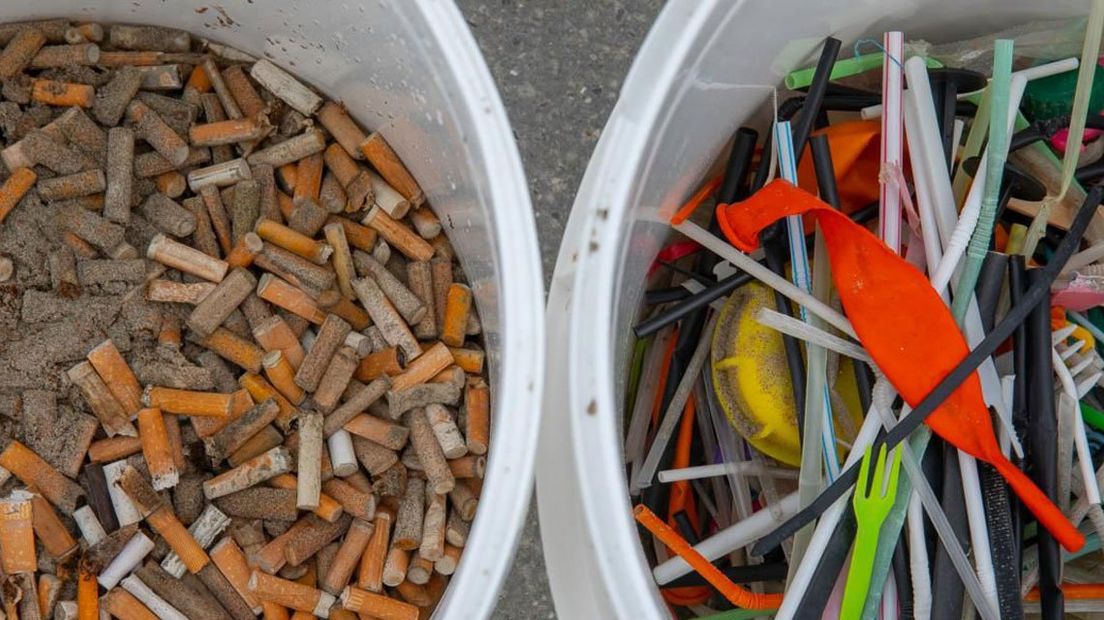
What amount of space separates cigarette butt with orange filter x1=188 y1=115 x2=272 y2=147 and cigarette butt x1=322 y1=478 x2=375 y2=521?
1.03 ft

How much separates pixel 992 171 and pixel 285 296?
1.86 ft

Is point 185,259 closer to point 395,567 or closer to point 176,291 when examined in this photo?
point 176,291

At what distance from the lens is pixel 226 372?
878 millimetres

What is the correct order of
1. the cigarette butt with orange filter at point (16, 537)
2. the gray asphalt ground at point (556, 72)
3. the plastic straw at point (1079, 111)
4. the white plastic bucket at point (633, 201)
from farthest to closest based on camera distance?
1. the gray asphalt ground at point (556, 72)
2. the cigarette butt with orange filter at point (16, 537)
3. the plastic straw at point (1079, 111)
4. the white plastic bucket at point (633, 201)

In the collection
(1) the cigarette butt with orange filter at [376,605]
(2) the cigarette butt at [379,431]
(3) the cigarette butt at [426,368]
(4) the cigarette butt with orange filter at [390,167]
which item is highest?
(4) the cigarette butt with orange filter at [390,167]

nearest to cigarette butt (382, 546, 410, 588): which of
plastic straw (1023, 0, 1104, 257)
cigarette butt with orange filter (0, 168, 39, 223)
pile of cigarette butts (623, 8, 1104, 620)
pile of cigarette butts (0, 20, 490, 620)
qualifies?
pile of cigarette butts (0, 20, 490, 620)

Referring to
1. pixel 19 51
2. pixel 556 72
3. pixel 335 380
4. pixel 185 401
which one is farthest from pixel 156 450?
pixel 556 72

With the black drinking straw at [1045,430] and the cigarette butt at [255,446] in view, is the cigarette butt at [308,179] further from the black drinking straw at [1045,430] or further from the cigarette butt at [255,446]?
the black drinking straw at [1045,430]

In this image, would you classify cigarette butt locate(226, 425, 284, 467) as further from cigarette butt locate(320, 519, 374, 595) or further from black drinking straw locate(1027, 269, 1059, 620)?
black drinking straw locate(1027, 269, 1059, 620)

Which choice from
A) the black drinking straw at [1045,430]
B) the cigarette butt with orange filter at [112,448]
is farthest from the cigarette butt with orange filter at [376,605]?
the black drinking straw at [1045,430]

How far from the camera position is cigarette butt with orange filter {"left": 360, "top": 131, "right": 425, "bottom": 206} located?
907 mm

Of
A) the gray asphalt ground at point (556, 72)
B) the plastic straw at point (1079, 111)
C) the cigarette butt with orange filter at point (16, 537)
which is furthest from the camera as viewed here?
the gray asphalt ground at point (556, 72)

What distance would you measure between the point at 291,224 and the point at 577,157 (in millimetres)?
320

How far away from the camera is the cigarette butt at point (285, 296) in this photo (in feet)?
2.86
